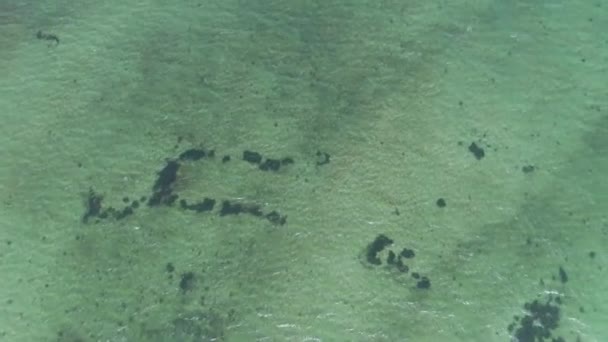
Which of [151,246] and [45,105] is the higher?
[45,105]

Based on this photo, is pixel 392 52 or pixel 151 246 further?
pixel 392 52

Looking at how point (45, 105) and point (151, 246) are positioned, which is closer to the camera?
point (151, 246)

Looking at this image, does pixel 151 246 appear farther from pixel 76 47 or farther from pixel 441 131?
pixel 441 131

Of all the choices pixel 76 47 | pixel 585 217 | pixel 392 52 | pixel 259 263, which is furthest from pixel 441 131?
pixel 76 47

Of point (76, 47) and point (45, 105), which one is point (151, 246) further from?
point (76, 47)

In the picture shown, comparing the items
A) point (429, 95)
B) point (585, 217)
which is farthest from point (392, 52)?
point (585, 217)

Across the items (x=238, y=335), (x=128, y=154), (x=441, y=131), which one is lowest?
(x=238, y=335)
